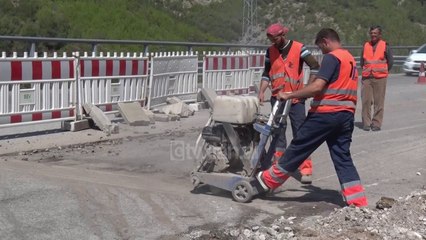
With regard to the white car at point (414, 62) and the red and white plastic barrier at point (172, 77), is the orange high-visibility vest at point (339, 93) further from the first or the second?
the white car at point (414, 62)

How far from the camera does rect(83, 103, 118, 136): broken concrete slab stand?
41.8 ft

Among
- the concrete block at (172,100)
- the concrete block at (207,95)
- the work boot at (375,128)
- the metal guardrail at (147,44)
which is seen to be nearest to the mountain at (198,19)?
the metal guardrail at (147,44)

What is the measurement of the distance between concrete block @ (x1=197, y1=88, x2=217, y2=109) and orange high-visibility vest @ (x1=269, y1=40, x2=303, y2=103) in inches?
296

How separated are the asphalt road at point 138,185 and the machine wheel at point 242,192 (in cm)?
6

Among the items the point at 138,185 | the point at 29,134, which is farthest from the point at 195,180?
the point at 29,134

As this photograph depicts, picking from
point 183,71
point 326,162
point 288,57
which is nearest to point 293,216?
point 288,57

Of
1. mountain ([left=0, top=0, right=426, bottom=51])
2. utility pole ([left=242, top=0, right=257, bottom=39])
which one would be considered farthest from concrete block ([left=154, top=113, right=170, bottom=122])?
utility pole ([left=242, top=0, right=257, bottom=39])

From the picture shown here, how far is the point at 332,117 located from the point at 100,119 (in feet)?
19.6

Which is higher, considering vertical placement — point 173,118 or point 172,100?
point 172,100

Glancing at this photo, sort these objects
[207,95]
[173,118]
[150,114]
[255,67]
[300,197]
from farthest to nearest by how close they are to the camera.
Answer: [255,67] → [207,95] → [173,118] → [150,114] → [300,197]

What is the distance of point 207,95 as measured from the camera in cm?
1695

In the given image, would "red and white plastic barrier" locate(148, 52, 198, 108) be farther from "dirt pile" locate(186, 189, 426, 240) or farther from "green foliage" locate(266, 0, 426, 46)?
"green foliage" locate(266, 0, 426, 46)

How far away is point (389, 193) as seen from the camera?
8852mm

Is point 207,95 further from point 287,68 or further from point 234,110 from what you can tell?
point 234,110
